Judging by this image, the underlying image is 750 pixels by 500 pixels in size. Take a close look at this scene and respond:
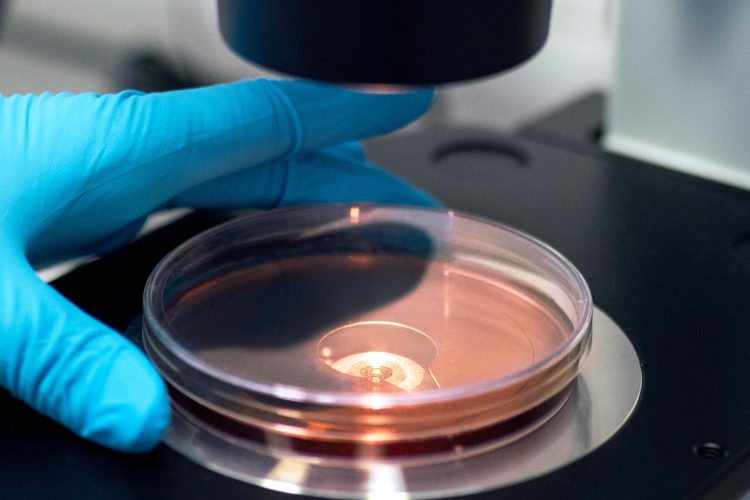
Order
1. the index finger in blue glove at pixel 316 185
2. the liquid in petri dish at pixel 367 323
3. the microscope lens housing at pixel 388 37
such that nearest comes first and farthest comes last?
the microscope lens housing at pixel 388 37 < the liquid in petri dish at pixel 367 323 < the index finger in blue glove at pixel 316 185

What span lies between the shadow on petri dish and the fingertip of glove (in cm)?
11

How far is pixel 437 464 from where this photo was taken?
77 cm

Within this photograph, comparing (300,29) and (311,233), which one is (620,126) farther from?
(300,29)

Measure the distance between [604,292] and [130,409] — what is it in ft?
1.60

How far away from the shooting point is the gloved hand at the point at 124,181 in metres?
0.77

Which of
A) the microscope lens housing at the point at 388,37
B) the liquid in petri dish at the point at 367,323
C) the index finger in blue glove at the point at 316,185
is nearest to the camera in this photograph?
the microscope lens housing at the point at 388,37

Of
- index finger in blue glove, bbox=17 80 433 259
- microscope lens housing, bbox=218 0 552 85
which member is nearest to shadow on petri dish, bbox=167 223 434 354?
index finger in blue glove, bbox=17 80 433 259

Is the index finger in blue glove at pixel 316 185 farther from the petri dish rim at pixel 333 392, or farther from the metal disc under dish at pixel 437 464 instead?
the metal disc under dish at pixel 437 464

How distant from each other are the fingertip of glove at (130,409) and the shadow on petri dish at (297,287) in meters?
0.11

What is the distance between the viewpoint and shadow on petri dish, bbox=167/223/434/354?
934mm

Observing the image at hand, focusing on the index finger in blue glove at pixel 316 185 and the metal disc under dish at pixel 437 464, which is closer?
the metal disc under dish at pixel 437 464

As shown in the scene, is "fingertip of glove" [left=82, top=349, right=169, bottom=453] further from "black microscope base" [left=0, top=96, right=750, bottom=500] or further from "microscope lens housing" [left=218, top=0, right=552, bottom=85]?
"microscope lens housing" [left=218, top=0, right=552, bottom=85]

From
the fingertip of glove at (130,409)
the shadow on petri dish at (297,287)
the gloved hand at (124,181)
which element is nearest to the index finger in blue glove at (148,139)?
the gloved hand at (124,181)

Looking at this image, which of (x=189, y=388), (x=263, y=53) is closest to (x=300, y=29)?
(x=263, y=53)
